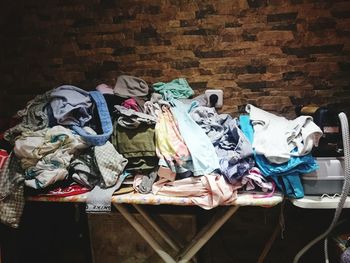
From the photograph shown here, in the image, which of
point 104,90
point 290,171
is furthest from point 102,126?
point 290,171

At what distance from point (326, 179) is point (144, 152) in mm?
734

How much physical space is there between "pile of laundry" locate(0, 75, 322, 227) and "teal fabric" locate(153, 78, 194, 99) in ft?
0.52

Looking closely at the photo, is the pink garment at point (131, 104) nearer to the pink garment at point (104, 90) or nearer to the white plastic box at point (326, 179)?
the pink garment at point (104, 90)

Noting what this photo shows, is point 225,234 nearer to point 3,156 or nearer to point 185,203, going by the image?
point 185,203

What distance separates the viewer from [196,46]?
162 cm

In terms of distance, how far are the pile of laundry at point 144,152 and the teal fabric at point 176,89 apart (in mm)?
159

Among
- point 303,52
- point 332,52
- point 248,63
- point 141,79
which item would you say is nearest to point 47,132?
point 141,79

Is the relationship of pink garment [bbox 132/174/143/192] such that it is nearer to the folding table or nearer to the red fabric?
the folding table

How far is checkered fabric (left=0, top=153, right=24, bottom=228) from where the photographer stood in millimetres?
1245

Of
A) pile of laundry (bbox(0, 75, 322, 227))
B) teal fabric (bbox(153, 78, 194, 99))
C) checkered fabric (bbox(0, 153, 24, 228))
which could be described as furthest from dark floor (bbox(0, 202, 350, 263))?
teal fabric (bbox(153, 78, 194, 99))

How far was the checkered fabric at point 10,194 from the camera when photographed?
1.25 metres

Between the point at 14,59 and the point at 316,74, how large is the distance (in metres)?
1.72

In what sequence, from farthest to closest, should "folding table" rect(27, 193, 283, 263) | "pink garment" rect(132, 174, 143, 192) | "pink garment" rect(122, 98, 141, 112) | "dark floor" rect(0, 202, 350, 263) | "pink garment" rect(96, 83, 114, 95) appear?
"dark floor" rect(0, 202, 350, 263) < "pink garment" rect(96, 83, 114, 95) < "pink garment" rect(122, 98, 141, 112) < "pink garment" rect(132, 174, 143, 192) < "folding table" rect(27, 193, 283, 263)

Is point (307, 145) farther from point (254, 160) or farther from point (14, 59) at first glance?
point (14, 59)
